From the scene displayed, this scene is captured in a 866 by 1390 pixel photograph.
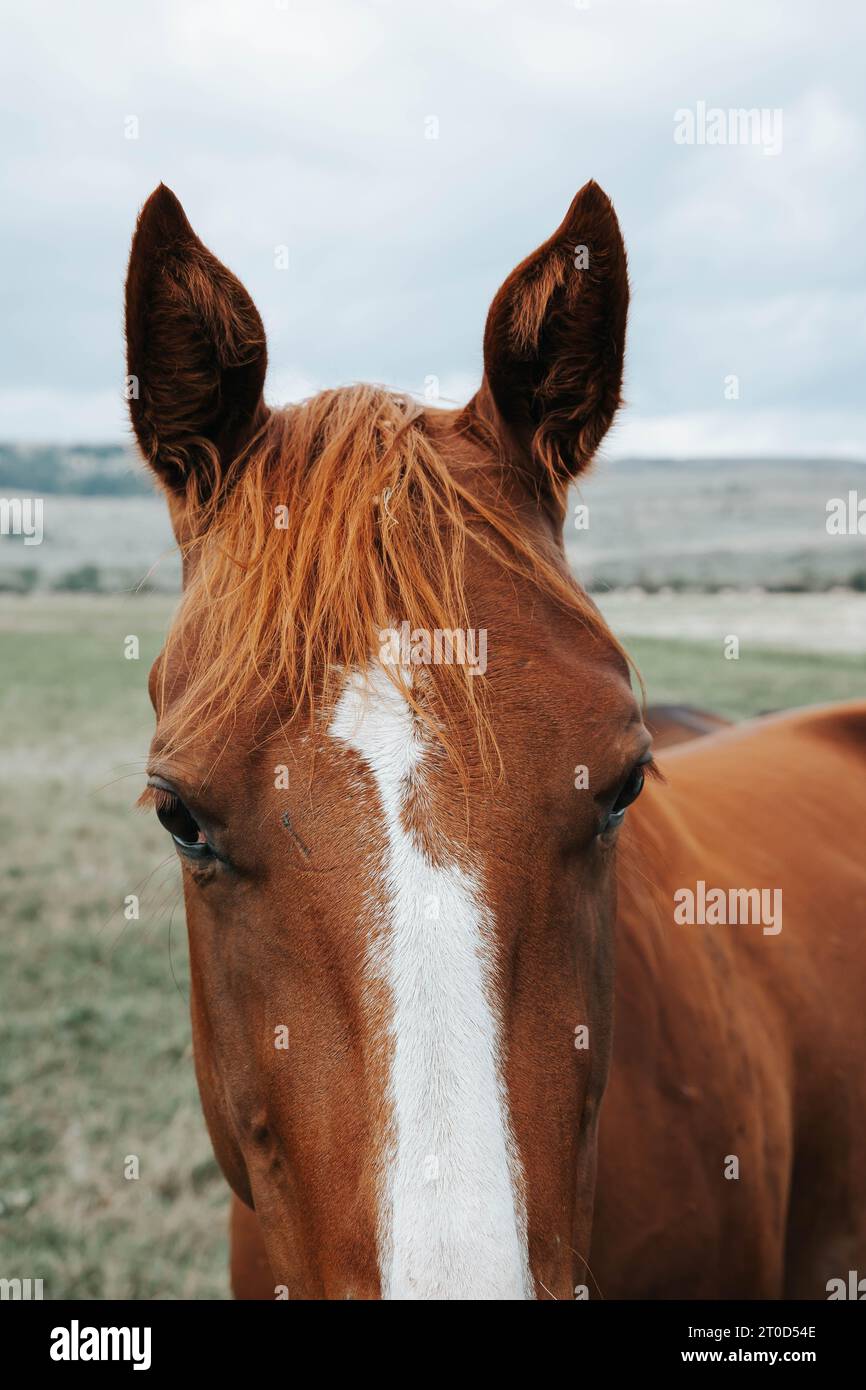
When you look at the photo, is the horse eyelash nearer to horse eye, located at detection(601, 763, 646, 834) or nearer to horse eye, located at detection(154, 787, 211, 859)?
horse eye, located at detection(154, 787, 211, 859)

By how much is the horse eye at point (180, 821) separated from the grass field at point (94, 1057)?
104mm

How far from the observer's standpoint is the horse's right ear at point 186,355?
188cm

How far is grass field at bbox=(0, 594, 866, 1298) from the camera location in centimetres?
429

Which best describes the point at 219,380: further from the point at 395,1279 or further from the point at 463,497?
the point at 395,1279

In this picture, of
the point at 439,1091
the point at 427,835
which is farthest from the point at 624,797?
the point at 439,1091

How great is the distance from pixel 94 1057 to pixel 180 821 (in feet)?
16.3

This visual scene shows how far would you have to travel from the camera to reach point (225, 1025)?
5.65ft

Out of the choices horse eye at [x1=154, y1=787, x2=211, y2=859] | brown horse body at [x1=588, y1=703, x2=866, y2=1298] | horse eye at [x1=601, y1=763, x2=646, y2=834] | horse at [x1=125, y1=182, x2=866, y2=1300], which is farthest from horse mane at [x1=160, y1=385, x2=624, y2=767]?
brown horse body at [x1=588, y1=703, x2=866, y2=1298]

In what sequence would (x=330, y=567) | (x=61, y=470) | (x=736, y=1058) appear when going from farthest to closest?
(x=61, y=470)
(x=736, y=1058)
(x=330, y=567)

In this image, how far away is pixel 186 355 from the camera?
1.96 meters

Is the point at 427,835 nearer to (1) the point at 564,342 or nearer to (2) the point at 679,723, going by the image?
(1) the point at 564,342

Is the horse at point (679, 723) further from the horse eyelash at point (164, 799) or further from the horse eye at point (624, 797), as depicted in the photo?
the horse eyelash at point (164, 799)
